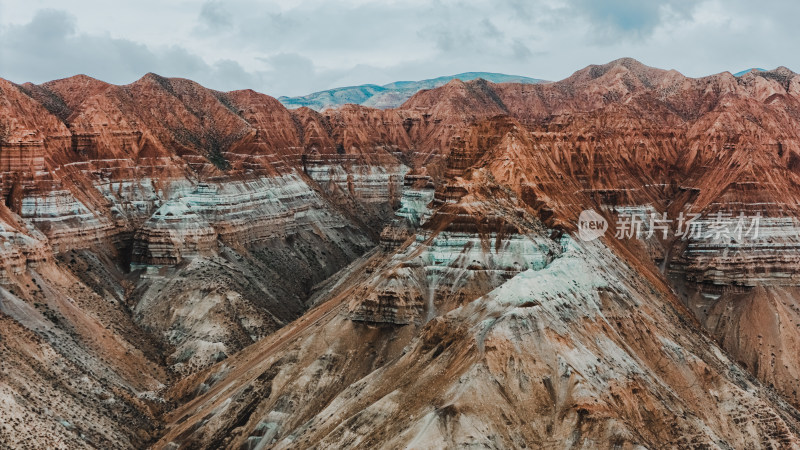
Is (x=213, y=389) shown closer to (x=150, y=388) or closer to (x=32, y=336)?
(x=150, y=388)

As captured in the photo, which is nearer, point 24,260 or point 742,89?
point 24,260

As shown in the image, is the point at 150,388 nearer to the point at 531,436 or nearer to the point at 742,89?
the point at 531,436

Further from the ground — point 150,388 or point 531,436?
point 531,436

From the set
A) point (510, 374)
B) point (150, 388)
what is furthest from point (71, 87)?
point (510, 374)

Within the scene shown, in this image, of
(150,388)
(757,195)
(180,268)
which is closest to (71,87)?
(180,268)

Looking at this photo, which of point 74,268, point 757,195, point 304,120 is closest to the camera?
point 74,268

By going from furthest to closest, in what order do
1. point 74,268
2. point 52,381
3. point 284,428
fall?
point 74,268
point 52,381
point 284,428

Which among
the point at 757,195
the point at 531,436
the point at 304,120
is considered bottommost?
the point at 531,436
